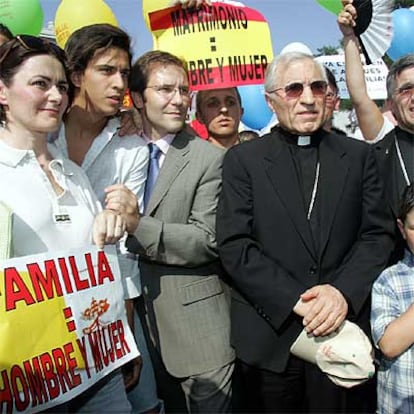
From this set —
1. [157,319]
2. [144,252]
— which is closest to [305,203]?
[144,252]

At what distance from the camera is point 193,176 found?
2.29 m

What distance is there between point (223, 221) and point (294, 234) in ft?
0.97

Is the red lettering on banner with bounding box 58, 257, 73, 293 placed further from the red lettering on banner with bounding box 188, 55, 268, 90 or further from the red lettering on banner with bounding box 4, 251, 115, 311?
the red lettering on banner with bounding box 188, 55, 268, 90

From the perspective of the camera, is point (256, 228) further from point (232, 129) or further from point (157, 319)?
point (232, 129)

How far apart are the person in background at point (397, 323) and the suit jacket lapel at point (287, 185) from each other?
317 mm

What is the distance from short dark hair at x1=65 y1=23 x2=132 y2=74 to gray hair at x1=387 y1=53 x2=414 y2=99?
1307 mm

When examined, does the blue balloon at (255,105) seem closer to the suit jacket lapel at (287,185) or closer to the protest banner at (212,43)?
the protest banner at (212,43)

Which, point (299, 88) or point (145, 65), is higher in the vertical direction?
point (145, 65)

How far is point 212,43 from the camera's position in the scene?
9.62 feet

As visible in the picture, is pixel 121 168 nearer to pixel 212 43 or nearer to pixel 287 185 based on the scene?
pixel 287 185

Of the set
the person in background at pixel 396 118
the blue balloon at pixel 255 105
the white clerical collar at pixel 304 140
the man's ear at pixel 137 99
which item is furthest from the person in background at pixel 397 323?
the blue balloon at pixel 255 105

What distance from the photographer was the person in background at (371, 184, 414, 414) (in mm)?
1960

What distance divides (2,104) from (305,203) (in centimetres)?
121

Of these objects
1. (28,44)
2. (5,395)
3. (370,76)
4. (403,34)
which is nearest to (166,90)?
(28,44)
